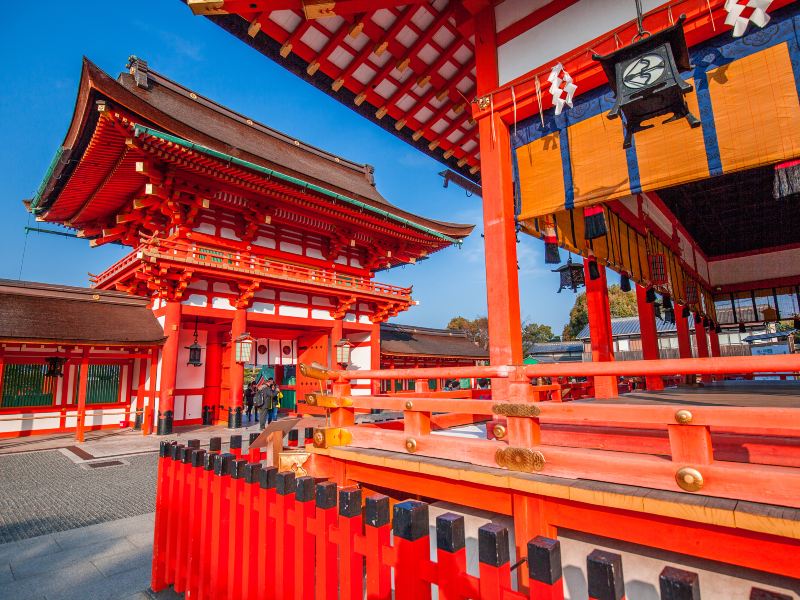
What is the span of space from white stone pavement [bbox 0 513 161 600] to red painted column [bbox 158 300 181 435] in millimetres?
7597

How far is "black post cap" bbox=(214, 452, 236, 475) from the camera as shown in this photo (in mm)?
2757

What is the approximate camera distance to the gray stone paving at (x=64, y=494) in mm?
5043

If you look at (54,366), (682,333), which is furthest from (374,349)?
(682,333)

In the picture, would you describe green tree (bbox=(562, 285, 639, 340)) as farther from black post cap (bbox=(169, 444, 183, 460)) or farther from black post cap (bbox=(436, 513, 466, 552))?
black post cap (bbox=(436, 513, 466, 552))

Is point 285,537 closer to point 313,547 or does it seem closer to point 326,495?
point 313,547

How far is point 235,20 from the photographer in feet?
15.2

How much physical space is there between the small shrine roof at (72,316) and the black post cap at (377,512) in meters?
12.3

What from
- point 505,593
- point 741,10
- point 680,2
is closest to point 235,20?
point 680,2

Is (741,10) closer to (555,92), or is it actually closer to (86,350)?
(555,92)

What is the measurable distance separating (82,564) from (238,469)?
269 centimetres

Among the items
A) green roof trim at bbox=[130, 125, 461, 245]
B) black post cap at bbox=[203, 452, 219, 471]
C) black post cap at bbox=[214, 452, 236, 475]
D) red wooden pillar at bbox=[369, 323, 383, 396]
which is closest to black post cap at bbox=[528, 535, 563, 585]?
black post cap at bbox=[214, 452, 236, 475]

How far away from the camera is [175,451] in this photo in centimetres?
343

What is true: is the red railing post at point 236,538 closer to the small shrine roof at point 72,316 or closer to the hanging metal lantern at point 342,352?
the small shrine roof at point 72,316

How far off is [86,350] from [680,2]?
14.4 m
